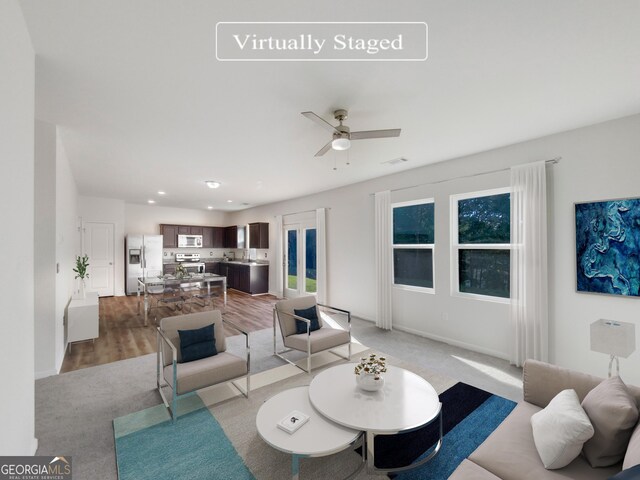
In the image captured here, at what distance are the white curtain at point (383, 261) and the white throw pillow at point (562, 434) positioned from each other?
345 cm

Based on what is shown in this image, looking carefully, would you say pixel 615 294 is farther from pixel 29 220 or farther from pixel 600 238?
pixel 29 220

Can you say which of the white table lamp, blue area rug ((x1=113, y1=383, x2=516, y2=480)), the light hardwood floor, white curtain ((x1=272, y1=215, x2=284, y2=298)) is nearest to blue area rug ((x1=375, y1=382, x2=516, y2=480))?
blue area rug ((x1=113, y1=383, x2=516, y2=480))

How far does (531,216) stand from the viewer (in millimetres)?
3342

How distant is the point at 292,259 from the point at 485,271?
5.03m

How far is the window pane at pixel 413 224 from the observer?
4711mm

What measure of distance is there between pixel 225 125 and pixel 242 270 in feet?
21.1

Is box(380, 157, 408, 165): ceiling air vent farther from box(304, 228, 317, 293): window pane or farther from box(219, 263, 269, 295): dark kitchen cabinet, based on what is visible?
box(219, 263, 269, 295): dark kitchen cabinet

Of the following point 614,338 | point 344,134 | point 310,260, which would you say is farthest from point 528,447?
point 310,260

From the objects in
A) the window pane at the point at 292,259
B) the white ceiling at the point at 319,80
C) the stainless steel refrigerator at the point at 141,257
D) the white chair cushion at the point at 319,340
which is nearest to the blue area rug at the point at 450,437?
the white chair cushion at the point at 319,340

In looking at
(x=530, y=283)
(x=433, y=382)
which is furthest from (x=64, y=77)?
(x=530, y=283)

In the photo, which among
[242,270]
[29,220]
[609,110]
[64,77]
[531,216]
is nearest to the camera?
[29,220]

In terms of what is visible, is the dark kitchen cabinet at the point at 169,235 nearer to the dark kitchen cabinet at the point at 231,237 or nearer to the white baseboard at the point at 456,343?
the dark kitchen cabinet at the point at 231,237

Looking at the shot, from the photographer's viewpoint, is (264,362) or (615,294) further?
(264,362)

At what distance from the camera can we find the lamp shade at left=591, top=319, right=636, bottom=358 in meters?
1.95
